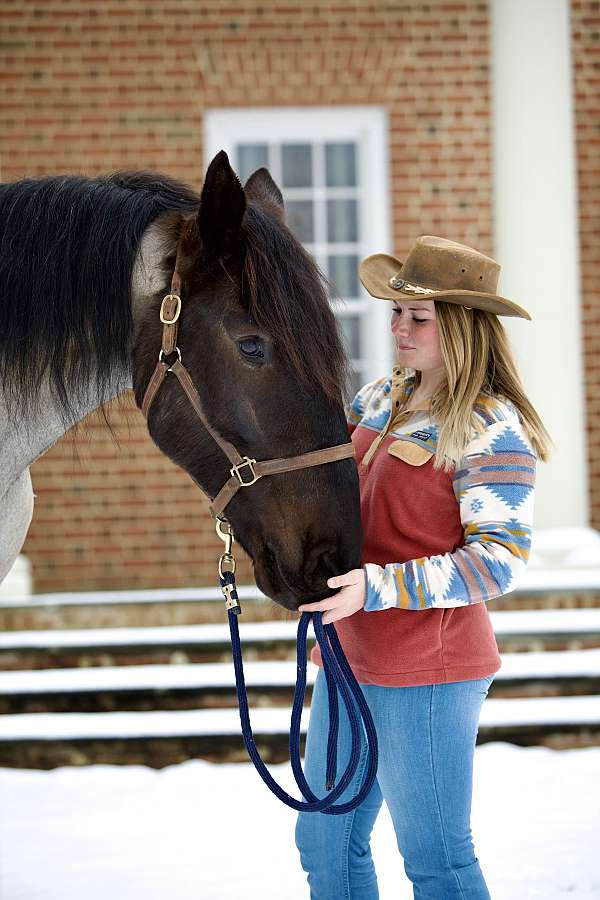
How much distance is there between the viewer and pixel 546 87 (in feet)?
17.9

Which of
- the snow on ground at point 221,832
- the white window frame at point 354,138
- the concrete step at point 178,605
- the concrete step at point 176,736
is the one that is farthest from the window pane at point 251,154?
the snow on ground at point 221,832

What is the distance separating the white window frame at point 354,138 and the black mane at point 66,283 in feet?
13.5

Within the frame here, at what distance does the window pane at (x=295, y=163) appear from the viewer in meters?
5.76

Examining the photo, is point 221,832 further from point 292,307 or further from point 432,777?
point 292,307

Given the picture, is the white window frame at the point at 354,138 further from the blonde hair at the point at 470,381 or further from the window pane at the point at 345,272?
the blonde hair at the point at 470,381

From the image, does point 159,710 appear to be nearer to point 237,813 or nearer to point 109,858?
point 237,813

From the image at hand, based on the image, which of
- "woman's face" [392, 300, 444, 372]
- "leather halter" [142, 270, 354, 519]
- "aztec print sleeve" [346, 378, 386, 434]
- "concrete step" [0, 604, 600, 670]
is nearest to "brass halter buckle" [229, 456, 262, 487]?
"leather halter" [142, 270, 354, 519]

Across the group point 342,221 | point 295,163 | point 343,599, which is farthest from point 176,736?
point 295,163

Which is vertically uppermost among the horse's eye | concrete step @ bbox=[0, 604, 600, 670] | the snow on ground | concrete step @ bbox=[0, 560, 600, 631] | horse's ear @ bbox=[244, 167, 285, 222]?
horse's ear @ bbox=[244, 167, 285, 222]

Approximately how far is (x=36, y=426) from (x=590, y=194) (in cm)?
504

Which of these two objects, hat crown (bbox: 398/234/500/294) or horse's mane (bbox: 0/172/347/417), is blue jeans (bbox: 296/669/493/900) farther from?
hat crown (bbox: 398/234/500/294)

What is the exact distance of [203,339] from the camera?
5.12 feet

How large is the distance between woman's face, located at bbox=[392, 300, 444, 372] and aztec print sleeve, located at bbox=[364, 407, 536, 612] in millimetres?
198

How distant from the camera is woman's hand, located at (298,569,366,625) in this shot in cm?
154
